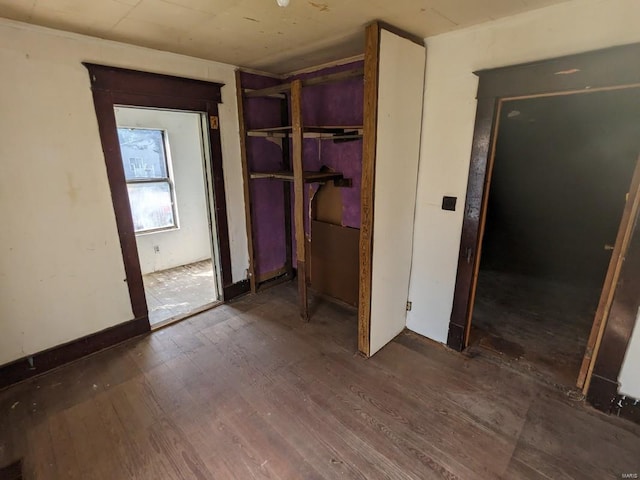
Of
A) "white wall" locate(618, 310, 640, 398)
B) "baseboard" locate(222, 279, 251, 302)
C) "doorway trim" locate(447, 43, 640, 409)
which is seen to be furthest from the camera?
"baseboard" locate(222, 279, 251, 302)

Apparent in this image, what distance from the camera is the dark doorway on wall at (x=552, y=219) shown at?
2832 mm

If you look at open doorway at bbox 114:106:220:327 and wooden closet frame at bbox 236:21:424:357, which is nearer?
wooden closet frame at bbox 236:21:424:357

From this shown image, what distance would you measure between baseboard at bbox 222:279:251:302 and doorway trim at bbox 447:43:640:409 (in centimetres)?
223

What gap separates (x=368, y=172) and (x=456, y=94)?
87 centimetres

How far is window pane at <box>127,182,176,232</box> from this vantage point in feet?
13.8

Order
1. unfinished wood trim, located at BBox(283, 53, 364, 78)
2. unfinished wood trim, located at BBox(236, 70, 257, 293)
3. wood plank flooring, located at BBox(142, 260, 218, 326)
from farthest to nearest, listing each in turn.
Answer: wood plank flooring, located at BBox(142, 260, 218, 326) < unfinished wood trim, located at BBox(236, 70, 257, 293) < unfinished wood trim, located at BBox(283, 53, 364, 78)

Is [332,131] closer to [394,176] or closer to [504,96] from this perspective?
[394,176]

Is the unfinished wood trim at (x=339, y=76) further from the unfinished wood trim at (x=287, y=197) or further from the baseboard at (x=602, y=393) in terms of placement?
the baseboard at (x=602, y=393)

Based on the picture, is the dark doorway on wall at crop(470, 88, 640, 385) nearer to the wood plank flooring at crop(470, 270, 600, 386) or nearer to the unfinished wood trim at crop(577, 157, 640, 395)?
the wood plank flooring at crop(470, 270, 600, 386)

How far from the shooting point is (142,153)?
4.18 metres

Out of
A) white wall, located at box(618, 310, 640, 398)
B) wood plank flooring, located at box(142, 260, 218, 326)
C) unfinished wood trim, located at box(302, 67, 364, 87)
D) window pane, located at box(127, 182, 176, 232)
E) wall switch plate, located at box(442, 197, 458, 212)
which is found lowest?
wood plank flooring, located at box(142, 260, 218, 326)

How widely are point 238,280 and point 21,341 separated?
1815mm

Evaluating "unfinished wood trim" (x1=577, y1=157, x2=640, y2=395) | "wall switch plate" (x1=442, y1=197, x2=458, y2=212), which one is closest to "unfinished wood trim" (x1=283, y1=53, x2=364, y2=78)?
"wall switch plate" (x1=442, y1=197, x2=458, y2=212)

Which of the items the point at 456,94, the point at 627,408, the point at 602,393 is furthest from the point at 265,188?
the point at 627,408
